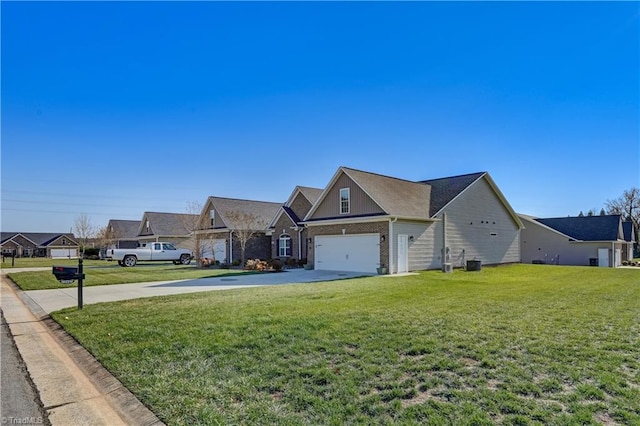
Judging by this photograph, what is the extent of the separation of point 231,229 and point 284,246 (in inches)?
200

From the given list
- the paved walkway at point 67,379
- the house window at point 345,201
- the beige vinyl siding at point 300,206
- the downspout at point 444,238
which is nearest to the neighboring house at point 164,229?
the beige vinyl siding at point 300,206

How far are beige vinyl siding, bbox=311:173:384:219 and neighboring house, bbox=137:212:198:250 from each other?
2506 centimetres

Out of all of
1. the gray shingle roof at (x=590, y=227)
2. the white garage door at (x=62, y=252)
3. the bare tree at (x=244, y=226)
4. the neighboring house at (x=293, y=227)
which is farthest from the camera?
the white garage door at (x=62, y=252)

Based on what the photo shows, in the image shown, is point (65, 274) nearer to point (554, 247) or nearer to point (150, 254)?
point (150, 254)

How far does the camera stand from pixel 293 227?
28969 millimetres

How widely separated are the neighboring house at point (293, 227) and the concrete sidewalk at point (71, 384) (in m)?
20.3

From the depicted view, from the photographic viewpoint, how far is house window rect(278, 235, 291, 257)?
96.5 feet

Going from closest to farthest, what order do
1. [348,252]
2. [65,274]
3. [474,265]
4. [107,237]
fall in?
1. [65,274]
2. [348,252]
3. [474,265]
4. [107,237]

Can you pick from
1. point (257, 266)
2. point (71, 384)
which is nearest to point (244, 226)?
point (257, 266)

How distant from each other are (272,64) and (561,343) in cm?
1355

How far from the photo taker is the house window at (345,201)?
2228 centimetres

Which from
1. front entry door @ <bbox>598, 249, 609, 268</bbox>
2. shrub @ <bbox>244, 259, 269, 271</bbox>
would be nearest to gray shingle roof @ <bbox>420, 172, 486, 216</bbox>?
shrub @ <bbox>244, 259, 269, 271</bbox>

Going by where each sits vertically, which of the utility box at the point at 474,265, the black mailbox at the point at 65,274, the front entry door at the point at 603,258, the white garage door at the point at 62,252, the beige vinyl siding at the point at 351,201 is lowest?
the white garage door at the point at 62,252

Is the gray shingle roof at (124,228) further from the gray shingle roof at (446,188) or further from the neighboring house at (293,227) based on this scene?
the gray shingle roof at (446,188)
